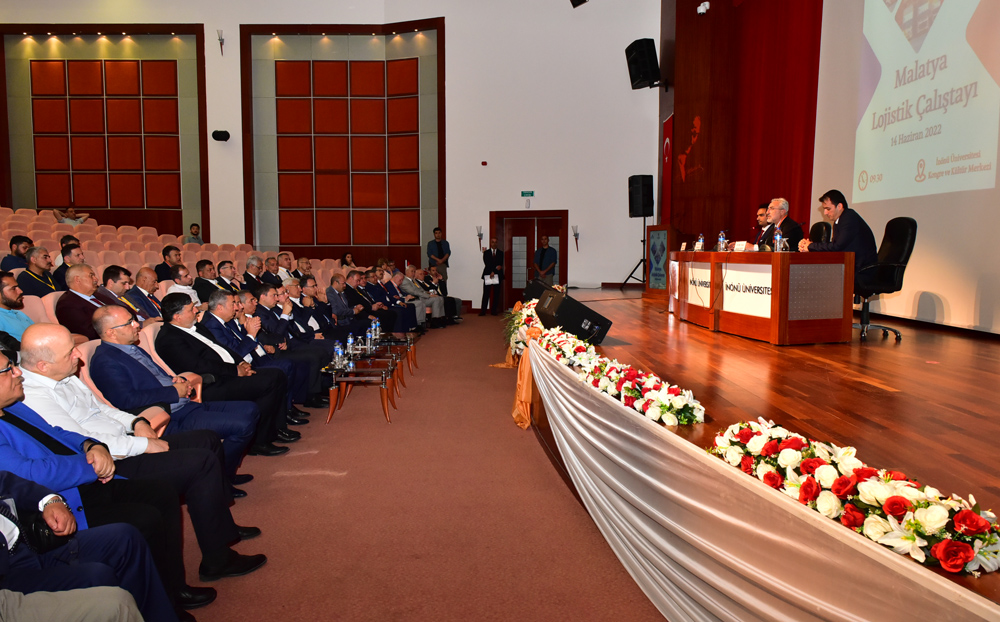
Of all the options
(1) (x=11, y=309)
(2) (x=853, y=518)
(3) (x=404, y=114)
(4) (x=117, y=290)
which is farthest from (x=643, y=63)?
(2) (x=853, y=518)

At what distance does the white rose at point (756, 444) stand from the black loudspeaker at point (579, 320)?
2660mm

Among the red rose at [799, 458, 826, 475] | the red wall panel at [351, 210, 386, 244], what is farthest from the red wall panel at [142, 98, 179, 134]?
the red rose at [799, 458, 826, 475]

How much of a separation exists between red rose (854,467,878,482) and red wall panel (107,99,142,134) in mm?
13477

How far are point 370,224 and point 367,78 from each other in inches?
110

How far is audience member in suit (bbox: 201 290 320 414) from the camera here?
392 cm

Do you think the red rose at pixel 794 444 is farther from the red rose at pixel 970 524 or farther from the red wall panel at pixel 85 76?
the red wall panel at pixel 85 76

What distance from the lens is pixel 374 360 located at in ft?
16.6

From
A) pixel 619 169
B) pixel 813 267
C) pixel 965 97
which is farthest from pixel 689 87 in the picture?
pixel 813 267

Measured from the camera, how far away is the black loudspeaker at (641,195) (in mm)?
10242

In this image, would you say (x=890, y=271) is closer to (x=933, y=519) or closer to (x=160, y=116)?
(x=933, y=519)

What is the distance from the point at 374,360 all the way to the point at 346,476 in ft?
6.18

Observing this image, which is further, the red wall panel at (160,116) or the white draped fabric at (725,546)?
the red wall panel at (160,116)

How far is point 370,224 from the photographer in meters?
12.1

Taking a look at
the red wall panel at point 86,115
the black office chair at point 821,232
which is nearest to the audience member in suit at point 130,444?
the black office chair at point 821,232
